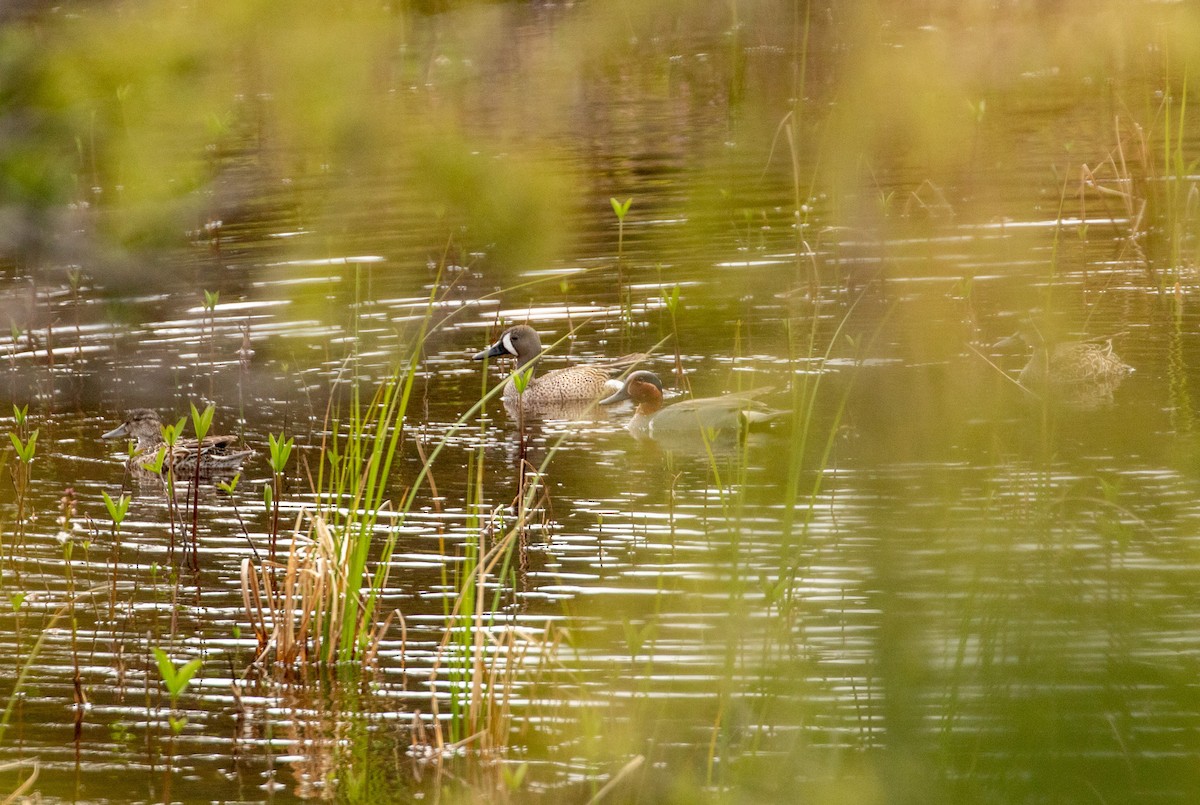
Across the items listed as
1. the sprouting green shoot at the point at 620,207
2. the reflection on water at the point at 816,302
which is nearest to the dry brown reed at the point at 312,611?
the reflection on water at the point at 816,302

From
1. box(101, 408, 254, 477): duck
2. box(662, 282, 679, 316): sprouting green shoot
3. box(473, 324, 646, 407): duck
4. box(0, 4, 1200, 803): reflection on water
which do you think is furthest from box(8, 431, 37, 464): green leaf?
box(662, 282, 679, 316): sprouting green shoot

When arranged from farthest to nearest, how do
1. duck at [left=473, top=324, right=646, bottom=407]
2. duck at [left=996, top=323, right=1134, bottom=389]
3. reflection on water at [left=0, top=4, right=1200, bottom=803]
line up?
duck at [left=473, top=324, right=646, bottom=407] < duck at [left=996, top=323, right=1134, bottom=389] < reflection on water at [left=0, top=4, right=1200, bottom=803]

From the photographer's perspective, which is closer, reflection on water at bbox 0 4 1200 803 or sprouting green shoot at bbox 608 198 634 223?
reflection on water at bbox 0 4 1200 803

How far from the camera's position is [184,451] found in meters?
7.68

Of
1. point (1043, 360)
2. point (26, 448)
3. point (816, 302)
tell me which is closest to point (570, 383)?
point (26, 448)

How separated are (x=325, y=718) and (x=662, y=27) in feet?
12.3

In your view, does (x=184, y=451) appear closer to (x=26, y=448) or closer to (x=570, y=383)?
(x=26, y=448)

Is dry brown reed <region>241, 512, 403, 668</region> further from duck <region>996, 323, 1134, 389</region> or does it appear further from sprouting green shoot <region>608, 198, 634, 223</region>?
duck <region>996, 323, 1134, 389</region>

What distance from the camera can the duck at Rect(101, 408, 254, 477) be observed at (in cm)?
770

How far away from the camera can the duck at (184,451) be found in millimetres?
7703

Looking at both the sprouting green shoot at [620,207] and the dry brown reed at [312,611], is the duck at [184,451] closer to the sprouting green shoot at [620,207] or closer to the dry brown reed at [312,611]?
the dry brown reed at [312,611]

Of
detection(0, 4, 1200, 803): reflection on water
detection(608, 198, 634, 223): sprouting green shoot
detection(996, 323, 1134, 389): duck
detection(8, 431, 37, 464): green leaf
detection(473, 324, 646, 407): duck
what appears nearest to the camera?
detection(0, 4, 1200, 803): reflection on water

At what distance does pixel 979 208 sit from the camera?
3.99 ft

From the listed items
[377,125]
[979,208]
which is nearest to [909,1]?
[979,208]
